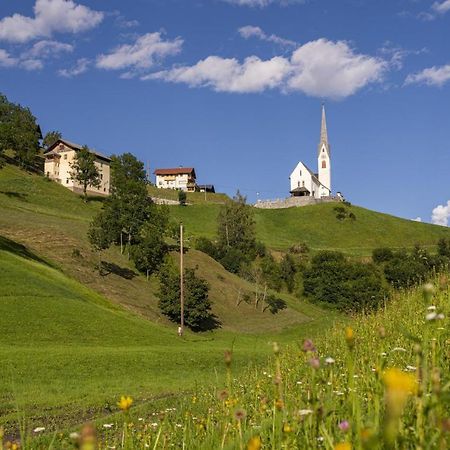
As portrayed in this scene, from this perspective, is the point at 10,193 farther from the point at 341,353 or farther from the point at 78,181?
the point at 341,353

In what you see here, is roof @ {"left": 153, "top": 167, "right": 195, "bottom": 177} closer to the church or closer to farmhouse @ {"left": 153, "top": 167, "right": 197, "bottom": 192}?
farmhouse @ {"left": 153, "top": 167, "right": 197, "bottom": 192}

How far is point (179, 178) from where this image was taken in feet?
600

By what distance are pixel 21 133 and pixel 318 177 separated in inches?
4011

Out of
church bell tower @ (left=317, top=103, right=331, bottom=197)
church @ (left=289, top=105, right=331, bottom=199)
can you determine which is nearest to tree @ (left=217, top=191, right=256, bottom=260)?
church @ (left=289, top=105, right=331, bottom=199)

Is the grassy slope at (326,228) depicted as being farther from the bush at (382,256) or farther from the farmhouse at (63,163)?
the farmhouse at (63,163)

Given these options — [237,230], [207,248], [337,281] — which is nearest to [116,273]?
[207,248]

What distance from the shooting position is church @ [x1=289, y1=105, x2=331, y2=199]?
532ft

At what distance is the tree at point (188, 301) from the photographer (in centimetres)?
5203

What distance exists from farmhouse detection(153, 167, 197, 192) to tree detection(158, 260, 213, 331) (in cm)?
12769

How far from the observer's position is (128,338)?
3800 centimetres

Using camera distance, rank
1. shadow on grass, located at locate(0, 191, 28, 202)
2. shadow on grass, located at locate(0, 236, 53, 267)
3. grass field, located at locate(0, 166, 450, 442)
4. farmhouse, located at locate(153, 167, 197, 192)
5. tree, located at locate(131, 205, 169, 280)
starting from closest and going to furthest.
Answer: grass field, located at locate(0, 166, 450, 442) < shadow on grass, located at locate(0, 236, 53, 267) < tree, located at locate(131, 205, 169, 280) < shadow on grass, located at locate(0, 191, 28, 202) < farmhouse, located at locate(153, 167, 197, 192)

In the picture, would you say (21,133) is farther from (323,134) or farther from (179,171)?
(323,134)

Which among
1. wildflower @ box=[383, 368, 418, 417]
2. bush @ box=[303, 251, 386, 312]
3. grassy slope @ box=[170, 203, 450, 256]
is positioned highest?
grassy slope @ box=[170, 203, 450, 256]

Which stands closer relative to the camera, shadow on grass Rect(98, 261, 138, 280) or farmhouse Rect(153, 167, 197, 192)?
shadow on grass Rect(98, 261, 138, 280)
